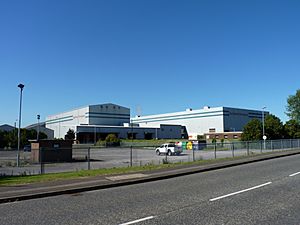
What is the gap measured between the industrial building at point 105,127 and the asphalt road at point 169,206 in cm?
11073

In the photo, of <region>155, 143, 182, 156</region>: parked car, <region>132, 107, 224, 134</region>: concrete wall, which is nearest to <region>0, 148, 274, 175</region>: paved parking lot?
<region>155, 143, 182, 156</region>: parked car

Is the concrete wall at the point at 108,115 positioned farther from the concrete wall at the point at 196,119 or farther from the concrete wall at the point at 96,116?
the concrete wall at the point at 196,119

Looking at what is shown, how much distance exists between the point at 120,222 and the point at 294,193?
20.2 feet

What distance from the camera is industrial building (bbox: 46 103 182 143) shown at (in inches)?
4890

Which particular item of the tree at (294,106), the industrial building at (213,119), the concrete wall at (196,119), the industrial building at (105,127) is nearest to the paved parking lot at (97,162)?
the tree at (294,106)

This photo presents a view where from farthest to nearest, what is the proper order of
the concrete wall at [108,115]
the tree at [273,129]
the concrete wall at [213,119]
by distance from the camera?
the concrete wall at [108,115], the concrete wall at [213,119], the tree at [273,129]

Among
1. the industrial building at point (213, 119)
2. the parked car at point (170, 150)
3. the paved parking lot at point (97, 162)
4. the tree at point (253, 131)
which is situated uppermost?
the industrial building at point (213, 119)

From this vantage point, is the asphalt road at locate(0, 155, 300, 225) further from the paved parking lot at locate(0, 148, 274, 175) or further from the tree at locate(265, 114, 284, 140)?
the tree at locate(265, 114, 284, 140)

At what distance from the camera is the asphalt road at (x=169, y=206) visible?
23.3 feet

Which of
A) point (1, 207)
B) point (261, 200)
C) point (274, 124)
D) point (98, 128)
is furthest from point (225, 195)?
point (98, 128)

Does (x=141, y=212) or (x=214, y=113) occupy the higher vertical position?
(x=214, y=113)

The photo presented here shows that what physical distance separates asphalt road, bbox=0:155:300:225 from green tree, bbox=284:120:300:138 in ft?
199

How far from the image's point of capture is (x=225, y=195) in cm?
995

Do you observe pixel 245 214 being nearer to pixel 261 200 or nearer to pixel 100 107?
pixel 261 200
